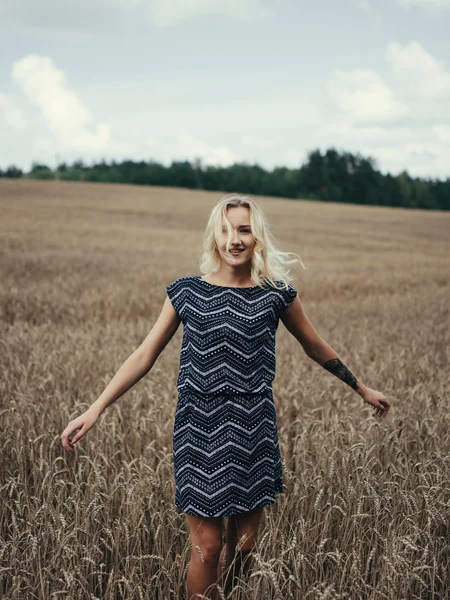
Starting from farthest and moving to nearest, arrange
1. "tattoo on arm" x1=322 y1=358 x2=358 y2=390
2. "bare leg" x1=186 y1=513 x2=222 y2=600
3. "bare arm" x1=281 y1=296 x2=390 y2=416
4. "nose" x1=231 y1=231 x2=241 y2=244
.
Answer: "tattoo on arm" x1=322 y1=358 x2=358 y2=390
"bare arm" x1=281 y1=296 x2=390 y2=416
"nose" x1=231 y1=231 x2=241 y2=244
"bare leg" x1=186 y1=513 x2=222 y2=600

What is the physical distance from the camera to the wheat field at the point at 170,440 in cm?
229

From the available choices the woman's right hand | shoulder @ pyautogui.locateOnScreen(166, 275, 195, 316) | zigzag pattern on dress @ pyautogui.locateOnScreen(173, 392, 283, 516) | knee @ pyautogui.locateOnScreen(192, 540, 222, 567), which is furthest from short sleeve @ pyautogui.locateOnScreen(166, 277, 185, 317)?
knee @ pyautogui.locateOnScreen(192, 540, 222, 567)

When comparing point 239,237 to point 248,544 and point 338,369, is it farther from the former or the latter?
point 248,544

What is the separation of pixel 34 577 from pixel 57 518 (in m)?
0.29

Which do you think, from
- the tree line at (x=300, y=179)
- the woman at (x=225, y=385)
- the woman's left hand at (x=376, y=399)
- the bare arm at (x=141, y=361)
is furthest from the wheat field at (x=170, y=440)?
the tree line at (x=300, y=179)

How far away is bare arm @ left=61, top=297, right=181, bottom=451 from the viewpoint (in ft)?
7.29

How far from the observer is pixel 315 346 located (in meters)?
2.48

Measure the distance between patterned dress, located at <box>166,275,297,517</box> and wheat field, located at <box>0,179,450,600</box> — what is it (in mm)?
256

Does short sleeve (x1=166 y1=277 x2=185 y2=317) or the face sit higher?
the face

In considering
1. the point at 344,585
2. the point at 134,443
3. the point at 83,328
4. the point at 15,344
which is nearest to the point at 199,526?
the point at 344,585

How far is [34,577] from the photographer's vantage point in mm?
2291

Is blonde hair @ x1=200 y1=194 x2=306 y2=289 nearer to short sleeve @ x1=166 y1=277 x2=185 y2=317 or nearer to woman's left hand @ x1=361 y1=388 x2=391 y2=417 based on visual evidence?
short sleeve @ x1=166 y1=277 x2=185 y2=317

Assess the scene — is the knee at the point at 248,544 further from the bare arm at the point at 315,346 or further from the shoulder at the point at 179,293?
the shoulder at the point at 179,293

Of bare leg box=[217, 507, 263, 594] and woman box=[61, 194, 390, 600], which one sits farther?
bare leg box=[217, 507, 263, 594]
